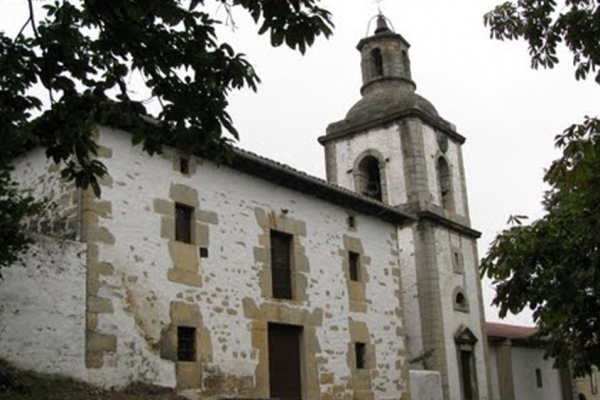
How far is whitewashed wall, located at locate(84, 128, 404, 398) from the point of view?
13.5 meters

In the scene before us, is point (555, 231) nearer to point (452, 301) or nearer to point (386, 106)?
point (452, 301)

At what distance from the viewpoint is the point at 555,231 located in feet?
26.1

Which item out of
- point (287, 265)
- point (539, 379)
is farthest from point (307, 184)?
point (539, 379)

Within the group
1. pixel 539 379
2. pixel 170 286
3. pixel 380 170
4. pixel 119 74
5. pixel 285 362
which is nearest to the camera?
pixel 119 74

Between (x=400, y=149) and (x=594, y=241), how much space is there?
1858 centimetres

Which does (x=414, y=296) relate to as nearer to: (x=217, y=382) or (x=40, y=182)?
(x=217, y=382)

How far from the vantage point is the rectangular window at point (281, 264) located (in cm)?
1689

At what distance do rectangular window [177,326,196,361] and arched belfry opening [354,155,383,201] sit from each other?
12.5 metres

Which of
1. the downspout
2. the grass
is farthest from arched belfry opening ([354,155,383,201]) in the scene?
the grass

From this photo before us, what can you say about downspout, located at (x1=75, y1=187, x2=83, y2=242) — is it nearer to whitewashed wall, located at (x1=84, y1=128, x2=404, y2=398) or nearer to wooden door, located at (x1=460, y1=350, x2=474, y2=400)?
whitewashed wall, located at (x1=84, y1=128, x2=404, y2=398)

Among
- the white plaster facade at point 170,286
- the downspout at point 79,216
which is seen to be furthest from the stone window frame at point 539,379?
the downspout at point 79,216

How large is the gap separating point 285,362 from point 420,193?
9.60m

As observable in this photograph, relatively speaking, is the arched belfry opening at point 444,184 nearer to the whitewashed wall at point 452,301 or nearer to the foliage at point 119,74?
the whitewashed wall at point 452,301

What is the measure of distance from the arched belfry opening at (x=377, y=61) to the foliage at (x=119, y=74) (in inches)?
872
